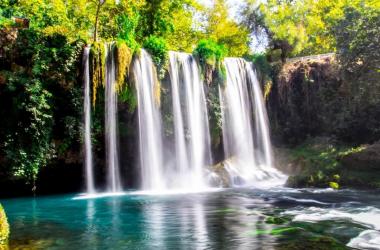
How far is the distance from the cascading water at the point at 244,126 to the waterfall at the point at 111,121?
21.1 feet

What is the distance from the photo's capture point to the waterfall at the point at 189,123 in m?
22.1

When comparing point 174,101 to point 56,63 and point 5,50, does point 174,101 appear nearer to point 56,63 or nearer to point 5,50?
point 56,63

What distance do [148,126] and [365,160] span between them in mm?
10130

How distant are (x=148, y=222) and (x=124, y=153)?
36.7ft

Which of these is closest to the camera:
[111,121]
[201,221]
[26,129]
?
[201,221]

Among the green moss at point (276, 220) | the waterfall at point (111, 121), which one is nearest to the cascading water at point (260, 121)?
the waterfall at point (111, 121)

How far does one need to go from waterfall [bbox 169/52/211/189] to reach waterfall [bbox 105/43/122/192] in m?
3.05

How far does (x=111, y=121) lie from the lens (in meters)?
20.0

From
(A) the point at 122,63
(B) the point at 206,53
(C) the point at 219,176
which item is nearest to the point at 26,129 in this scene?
(A) the point at 122,63

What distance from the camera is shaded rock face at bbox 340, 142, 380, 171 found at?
18.3 metres

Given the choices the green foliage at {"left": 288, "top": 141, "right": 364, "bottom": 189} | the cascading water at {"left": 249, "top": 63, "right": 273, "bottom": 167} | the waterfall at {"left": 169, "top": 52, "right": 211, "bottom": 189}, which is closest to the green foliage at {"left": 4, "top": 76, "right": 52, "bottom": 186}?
the waterfall at {"left": 169, "top": 52, "right": 211, "bottom": 189}

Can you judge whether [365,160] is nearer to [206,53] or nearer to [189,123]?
[189,123]

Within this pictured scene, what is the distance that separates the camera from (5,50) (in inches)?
713

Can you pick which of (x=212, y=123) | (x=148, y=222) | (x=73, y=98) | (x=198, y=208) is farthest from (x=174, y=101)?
(x=148, y=222)
